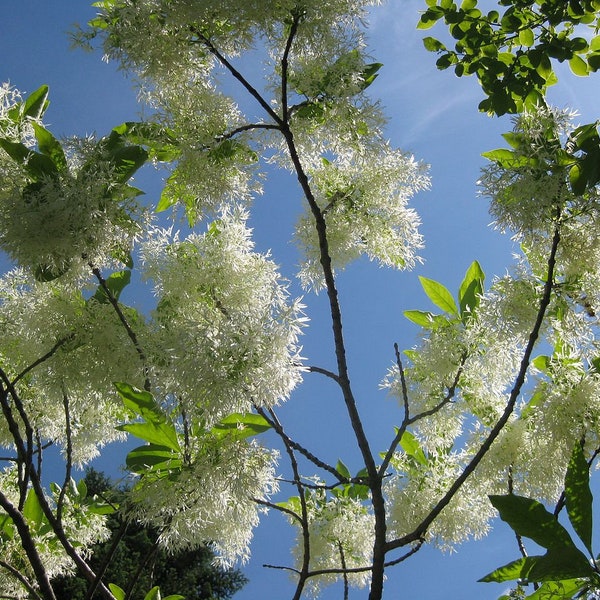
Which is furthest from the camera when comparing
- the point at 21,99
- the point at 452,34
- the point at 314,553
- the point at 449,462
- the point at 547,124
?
the point at 314,553

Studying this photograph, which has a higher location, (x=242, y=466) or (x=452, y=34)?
(x=452, y=34)

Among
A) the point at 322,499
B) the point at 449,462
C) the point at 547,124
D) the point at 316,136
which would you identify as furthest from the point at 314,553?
the point at 547,124

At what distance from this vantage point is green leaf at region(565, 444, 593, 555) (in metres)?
1.61

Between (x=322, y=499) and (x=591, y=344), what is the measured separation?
1.74 metres

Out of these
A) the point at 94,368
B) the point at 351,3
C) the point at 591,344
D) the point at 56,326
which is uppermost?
the point at 351,3

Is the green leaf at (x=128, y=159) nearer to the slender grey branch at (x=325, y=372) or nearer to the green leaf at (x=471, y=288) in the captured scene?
the slender grey branch at (x=325, y=372)

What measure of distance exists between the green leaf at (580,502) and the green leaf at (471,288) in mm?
1114

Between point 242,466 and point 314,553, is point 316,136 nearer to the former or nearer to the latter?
point 242,466

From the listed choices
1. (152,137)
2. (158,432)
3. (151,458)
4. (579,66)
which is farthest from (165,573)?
(579,66)

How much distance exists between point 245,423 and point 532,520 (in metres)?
0.86

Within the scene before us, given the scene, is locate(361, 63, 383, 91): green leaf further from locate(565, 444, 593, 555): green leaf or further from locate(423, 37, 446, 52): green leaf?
locate(565, 444, 593, 555): green leaf

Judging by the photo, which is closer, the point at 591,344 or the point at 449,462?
the point at 591,344

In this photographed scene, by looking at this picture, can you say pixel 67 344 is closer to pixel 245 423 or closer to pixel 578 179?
pixel 245 423

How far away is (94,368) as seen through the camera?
2504mm
